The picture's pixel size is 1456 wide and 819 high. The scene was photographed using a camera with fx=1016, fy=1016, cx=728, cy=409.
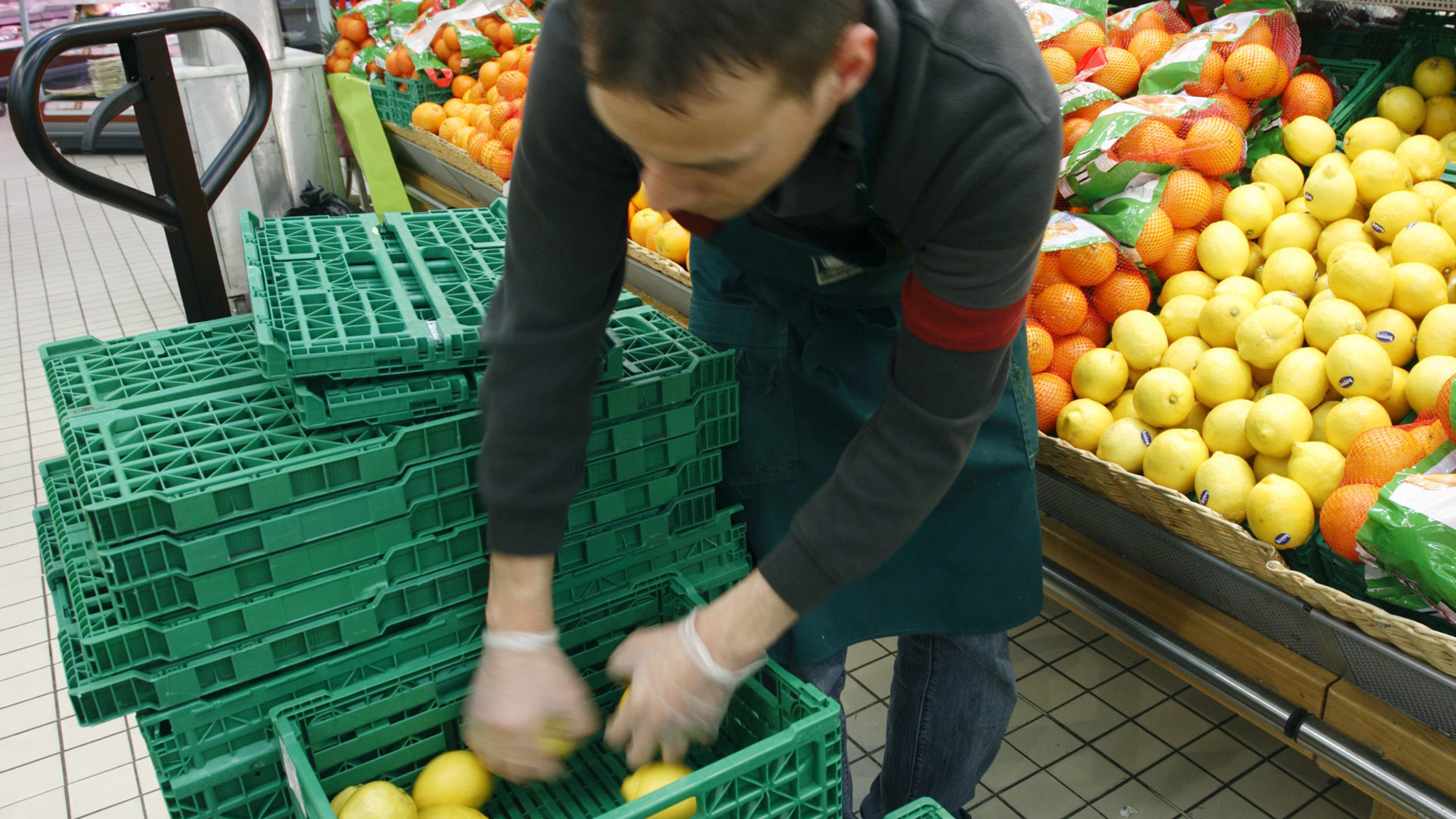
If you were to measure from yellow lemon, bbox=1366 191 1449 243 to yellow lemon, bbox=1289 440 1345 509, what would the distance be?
2.03 feet

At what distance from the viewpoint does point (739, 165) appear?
2.71 ft

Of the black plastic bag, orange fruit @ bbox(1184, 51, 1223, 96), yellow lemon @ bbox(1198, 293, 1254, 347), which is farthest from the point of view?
the black plastic bag

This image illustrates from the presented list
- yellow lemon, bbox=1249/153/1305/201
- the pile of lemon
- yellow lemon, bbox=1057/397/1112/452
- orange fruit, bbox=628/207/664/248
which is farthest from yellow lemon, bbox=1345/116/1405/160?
orange fruit, bbox=628/207/664/248

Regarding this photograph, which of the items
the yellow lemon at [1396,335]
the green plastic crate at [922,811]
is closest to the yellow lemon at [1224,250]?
the yellow lemon at [1396,335]

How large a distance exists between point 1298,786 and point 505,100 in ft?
11.2

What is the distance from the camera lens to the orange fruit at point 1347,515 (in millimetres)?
1634

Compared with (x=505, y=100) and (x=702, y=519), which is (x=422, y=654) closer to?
(x=702, y=519)

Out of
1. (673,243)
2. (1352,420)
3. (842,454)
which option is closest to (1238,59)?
(1352,420)

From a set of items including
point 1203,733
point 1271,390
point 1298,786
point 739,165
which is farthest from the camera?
point 1203,733

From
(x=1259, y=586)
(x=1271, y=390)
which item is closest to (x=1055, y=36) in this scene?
(x=1271, y=390)

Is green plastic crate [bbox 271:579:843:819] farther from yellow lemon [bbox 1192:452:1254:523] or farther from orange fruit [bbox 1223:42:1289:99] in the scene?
orange fruit [bbox 1223:42:1289:99]

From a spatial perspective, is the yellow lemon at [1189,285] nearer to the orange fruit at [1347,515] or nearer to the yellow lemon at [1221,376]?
the yellow lemon at [1221,376]

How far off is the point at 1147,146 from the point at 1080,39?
0.55m

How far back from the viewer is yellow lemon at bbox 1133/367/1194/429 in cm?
202
